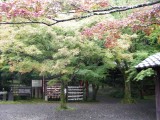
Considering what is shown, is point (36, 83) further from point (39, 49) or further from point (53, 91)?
point (39, 49)

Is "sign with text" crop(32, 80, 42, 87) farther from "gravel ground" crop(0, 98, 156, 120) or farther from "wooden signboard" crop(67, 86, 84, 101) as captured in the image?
"gravel ground" crop(0, 98, 156, 120)

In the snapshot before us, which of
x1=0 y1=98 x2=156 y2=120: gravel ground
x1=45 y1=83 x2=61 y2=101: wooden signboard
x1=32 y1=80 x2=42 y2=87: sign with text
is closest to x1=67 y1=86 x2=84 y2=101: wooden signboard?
x1=45 y1=83 x2=61 y2=101: wooden signboard

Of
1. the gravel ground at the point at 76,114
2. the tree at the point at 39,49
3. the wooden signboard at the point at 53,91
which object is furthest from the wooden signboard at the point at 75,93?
the tree at the point at 39,49

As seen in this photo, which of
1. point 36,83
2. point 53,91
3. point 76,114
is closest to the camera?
point 76,114

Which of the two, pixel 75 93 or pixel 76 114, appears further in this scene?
pixel 75 93

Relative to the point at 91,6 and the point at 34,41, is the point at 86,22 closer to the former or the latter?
the point at 34,41

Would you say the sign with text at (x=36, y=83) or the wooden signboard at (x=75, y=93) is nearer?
the wooden signboard at (x=75, y=93)

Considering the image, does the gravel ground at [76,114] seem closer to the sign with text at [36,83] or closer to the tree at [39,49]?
the tree at [39,49]

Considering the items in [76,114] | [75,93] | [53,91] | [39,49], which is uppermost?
[39,49]

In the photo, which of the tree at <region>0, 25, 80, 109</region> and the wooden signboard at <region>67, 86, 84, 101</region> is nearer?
the tree at <region>0, 25, 80, 109</region>

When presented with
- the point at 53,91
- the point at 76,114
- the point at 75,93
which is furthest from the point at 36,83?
the point at 76,114

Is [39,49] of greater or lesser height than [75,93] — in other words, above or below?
above

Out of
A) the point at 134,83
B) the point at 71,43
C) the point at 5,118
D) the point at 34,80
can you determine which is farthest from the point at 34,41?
the point at 134,83

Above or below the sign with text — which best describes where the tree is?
above
